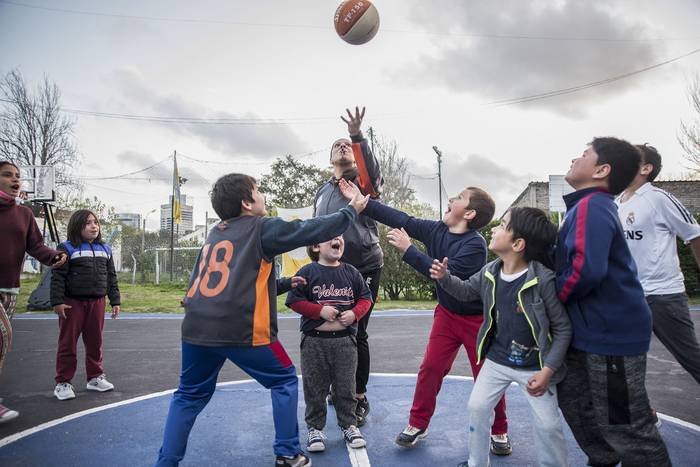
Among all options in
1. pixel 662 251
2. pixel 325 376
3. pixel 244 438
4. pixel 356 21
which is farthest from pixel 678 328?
pixel 356 21

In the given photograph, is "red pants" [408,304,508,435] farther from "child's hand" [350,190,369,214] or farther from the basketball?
the basketball

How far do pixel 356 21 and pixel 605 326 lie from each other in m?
4.00

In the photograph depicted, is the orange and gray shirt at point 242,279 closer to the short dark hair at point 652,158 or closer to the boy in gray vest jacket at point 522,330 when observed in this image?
the boy in gray vest jacket at point 522,330

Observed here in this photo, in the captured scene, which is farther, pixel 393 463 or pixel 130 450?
pixel 130 450

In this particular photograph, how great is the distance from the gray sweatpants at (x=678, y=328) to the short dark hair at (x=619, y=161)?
1.56m

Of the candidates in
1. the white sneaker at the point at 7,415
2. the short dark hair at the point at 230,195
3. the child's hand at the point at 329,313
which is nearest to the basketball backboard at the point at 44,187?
the white sneaker at the point at 7,415

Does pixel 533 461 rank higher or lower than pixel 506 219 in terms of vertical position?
lower

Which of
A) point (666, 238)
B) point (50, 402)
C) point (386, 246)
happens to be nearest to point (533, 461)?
point (666, 238)

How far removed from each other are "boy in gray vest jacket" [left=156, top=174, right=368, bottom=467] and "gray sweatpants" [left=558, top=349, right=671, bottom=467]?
1.58 m

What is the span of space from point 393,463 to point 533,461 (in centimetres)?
93

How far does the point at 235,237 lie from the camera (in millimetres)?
2855

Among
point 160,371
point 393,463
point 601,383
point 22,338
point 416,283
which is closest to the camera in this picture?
point 601,383

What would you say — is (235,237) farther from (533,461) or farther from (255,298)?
(533,461)

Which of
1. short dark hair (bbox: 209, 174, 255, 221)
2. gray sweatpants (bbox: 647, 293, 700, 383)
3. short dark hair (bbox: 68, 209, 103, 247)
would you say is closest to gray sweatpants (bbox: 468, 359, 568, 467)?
gray sweatpants (bbox: 647, 293, 700, 383)
